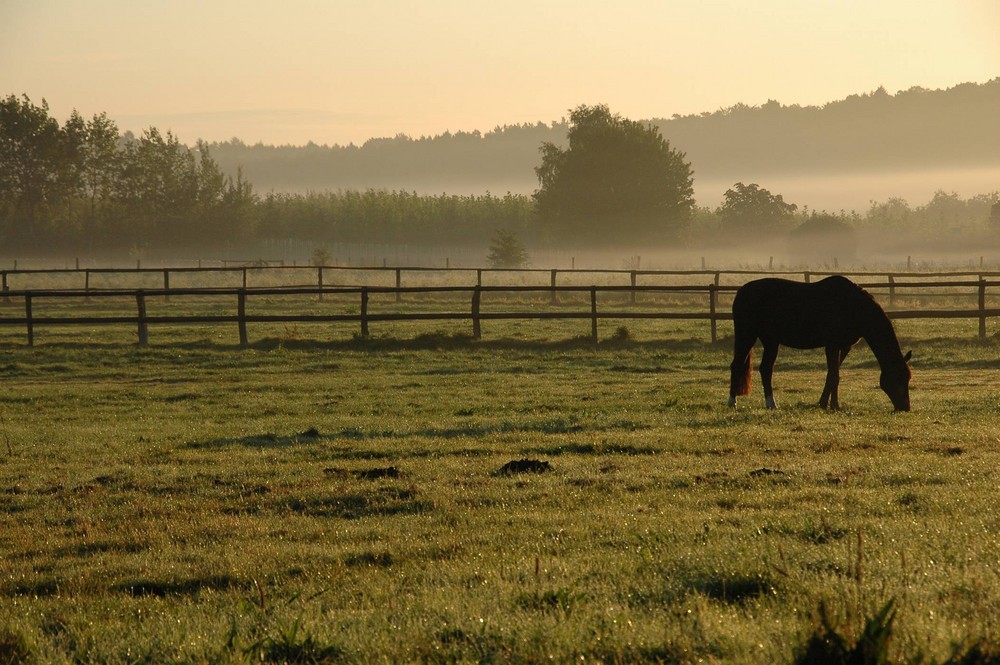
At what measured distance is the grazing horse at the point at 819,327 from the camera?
15258 mm

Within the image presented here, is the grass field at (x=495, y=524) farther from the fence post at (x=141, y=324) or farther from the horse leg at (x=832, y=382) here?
the fence post at (x=141, y=324)

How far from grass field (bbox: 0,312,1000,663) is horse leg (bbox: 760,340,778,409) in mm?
398

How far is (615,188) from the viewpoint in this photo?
87.6m

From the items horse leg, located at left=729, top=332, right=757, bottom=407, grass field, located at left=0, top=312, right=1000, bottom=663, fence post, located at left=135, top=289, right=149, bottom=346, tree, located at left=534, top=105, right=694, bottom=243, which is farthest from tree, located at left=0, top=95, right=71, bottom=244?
horse leg, located at left=729, top=332, right=757, bottom=407

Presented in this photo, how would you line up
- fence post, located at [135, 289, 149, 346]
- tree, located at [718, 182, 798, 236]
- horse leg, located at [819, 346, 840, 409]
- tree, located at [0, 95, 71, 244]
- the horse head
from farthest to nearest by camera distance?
tree, located at [718, 182, 798, 236] < tree, located at [0, 95, 71, 244] < fence post, located at [135, 289, 149, 346] < horse leg, located at [819, 346, 840, 409] < the horse head

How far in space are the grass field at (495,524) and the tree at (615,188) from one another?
69.7 meters

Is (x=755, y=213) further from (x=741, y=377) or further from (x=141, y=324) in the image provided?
(x=741, y=377)

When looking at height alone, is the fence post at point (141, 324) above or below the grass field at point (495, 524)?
above

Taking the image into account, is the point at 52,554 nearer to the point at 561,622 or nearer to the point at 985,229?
the point at 561,622

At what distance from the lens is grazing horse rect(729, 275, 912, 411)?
601 inches

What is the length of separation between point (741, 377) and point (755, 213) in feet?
264

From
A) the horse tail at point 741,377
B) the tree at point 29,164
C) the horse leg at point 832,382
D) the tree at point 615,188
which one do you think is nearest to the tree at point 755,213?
the tree at point 615,188

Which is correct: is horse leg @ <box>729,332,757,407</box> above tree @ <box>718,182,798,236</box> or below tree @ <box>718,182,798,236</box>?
below

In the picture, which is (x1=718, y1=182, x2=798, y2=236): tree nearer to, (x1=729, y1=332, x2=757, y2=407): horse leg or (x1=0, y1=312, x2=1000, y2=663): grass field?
(x1=0, y1=312, x2=1000, y2=663): grass field
